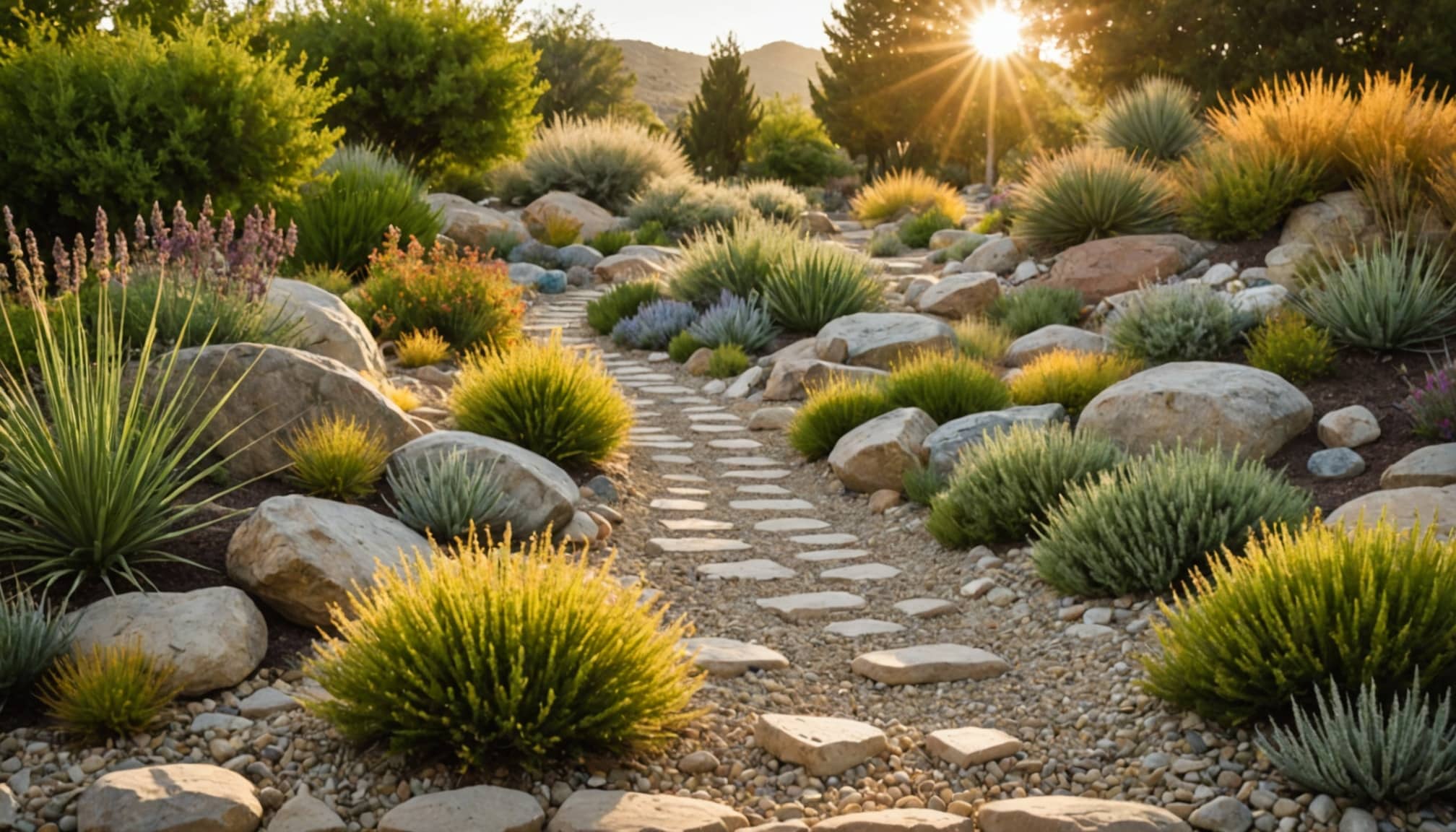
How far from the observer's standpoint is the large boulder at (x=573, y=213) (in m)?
18.5

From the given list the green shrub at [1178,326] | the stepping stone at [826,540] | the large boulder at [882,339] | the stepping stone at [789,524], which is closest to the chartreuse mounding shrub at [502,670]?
the stepping stone at [826,540]

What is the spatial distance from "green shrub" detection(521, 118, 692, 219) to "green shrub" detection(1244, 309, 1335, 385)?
14.0m

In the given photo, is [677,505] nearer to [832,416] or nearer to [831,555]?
[831,555]

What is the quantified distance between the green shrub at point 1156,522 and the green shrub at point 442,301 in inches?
228

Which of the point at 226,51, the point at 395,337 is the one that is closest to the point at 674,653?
the point at 395,337

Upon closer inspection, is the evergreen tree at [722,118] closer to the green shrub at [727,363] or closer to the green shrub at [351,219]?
the green shrub at [351,219]

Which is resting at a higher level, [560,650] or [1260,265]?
[1260,265]

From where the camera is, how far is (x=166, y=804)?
129 inches

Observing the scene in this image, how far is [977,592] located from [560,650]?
262cm

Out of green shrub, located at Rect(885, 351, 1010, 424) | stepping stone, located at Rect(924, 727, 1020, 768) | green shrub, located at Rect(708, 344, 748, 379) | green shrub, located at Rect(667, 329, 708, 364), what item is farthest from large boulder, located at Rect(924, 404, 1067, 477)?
green shrub, located at Rect(667, 329, 708, 364)

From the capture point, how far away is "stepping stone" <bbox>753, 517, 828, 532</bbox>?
22.1 ft

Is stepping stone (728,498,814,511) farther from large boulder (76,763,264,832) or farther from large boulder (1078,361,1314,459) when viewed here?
large boulder (76,763,264,832)

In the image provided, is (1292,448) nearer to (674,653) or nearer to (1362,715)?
(1362,715)

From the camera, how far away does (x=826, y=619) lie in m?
5.37
